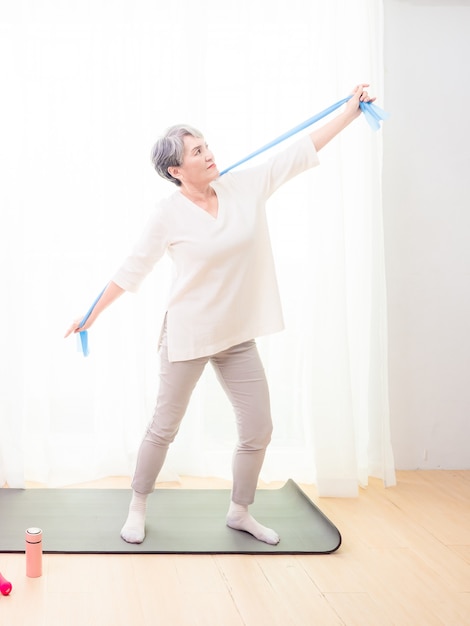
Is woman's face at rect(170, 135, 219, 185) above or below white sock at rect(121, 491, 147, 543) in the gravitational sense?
above

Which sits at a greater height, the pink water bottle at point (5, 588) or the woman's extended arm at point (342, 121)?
the woman's extended arm at point (342, 121)

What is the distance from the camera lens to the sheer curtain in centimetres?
320

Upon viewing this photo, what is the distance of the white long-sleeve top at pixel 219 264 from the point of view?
2.57 meters

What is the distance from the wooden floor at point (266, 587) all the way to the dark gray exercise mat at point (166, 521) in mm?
62

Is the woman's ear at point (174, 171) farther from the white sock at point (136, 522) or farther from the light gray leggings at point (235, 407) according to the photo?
the white sock at point (136, 522)

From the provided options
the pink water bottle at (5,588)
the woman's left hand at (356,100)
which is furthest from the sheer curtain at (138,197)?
the pink water bottle at (5,588)

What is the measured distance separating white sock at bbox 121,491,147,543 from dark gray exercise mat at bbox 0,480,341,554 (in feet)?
0.10

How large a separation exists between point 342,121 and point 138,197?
976 millimetres

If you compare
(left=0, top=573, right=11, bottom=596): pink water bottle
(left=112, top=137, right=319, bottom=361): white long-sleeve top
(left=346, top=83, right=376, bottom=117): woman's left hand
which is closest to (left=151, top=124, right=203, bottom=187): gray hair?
(left=112, top=137, right=319, bottom=361): white long-sleeve top

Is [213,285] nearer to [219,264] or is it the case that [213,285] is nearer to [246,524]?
[219,264]

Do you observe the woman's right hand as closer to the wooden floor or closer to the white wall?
the wooden floor

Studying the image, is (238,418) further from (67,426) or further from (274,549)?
(67,426)

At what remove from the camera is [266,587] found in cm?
228

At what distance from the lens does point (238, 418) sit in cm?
268
